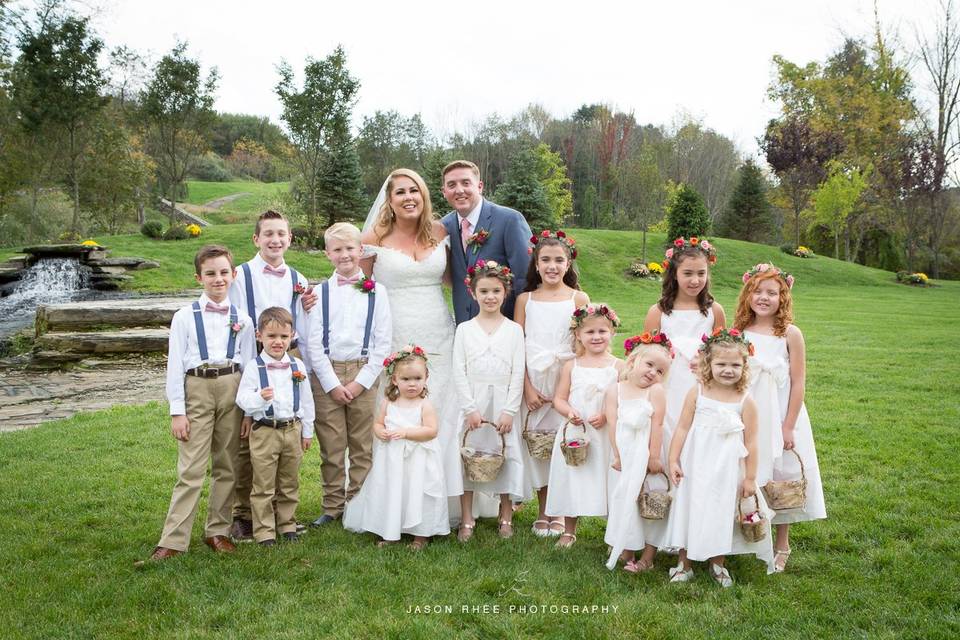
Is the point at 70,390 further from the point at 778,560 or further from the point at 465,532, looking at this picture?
the point at 778,560

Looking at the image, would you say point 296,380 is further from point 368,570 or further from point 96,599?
point 96,599

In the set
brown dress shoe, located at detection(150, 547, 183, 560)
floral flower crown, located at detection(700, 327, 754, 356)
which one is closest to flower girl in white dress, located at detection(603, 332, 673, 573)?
floral flower crown, located at detection(700, 327, 754, 356)

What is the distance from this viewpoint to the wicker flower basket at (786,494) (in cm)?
383

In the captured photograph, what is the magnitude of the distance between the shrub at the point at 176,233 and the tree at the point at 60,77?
3.67 metres

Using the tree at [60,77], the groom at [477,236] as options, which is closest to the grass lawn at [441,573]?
the groom at [477,236]

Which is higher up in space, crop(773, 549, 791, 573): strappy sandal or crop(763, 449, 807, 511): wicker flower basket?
crop(763, 449, 807, 511): wicker flower basket

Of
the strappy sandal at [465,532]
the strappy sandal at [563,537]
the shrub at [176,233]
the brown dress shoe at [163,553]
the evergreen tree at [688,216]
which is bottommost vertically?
the brown dress shoe at [163,553]

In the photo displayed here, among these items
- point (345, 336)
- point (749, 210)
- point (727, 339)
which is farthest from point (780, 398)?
point (749, 210)

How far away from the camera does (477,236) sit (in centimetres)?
488

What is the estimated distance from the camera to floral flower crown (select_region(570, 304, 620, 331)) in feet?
14.1

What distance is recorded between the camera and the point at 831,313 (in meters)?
17.7

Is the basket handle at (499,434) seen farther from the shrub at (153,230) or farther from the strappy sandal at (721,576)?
the shrub at (153,230)

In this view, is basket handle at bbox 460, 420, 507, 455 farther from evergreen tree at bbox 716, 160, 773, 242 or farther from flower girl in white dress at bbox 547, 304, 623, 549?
evergreen tree at bbox 716, 160, 773, 242

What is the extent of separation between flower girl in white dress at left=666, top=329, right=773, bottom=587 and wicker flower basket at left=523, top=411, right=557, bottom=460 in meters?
0.86
